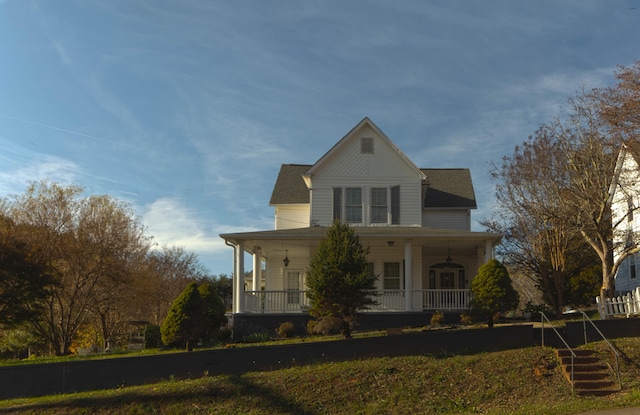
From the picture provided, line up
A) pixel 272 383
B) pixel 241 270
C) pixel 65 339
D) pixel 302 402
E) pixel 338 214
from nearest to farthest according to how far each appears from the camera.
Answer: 1. pixel 302 402
2. pixel 272 383
3. pixel 241 270
4. pixel 338 214
5. pixel 65 339

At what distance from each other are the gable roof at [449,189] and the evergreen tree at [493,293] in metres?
7.63

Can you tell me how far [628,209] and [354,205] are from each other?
12.1m

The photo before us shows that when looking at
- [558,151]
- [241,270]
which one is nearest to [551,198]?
[558,151]

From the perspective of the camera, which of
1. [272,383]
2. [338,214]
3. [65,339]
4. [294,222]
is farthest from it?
[65,339]

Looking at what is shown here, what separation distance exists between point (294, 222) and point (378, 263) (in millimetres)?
4411

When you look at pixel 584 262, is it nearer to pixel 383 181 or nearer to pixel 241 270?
pixel 383 181

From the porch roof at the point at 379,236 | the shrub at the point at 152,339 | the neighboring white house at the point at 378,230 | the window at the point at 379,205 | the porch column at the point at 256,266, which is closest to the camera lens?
the porch roof at the point at 379,236

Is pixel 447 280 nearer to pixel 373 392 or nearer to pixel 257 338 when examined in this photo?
pixel 257 338

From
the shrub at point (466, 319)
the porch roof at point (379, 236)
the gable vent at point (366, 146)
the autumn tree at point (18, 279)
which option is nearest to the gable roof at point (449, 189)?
the gable vent at point (366, 146)

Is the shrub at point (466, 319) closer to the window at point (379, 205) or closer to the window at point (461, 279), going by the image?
the window at point (461, 279)

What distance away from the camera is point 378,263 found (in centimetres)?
2628

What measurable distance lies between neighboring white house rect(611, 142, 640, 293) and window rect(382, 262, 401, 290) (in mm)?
8952

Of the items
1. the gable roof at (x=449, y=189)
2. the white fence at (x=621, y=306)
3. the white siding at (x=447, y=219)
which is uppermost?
the gable roof at (x=449, y=189)

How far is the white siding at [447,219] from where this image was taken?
91.3ft
